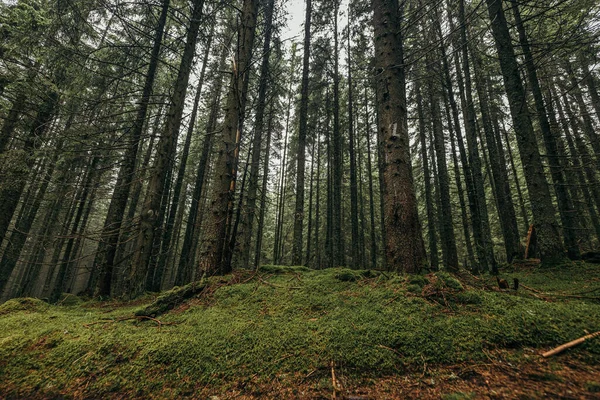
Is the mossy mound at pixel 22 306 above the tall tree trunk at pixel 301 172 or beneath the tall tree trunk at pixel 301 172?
beneath

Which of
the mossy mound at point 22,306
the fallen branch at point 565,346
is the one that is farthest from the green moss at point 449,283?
the mossy mound at point 22,306

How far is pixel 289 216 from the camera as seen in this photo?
2723 centimetres

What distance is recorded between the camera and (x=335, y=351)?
176cm

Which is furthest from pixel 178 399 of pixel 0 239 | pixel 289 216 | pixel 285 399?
pixel 289 216

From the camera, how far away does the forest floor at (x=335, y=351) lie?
4.81ft

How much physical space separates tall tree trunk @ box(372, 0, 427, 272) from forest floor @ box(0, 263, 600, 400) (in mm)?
555

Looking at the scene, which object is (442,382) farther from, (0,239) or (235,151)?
(0,239)

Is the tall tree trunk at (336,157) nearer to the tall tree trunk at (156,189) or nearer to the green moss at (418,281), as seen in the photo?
the tall tree trunk at (156,189)

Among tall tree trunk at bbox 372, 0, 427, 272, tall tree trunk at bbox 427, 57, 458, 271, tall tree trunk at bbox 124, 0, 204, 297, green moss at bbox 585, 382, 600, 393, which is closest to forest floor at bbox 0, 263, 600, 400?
green moss at bbox 585, 382, 600, 393

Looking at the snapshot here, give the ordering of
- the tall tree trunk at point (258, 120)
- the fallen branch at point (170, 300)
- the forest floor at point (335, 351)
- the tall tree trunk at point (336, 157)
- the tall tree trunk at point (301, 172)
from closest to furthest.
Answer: the forest floor at point (335, 351) < the fallen branch at point (170, 300) < the tall tree trunk at point (258, 120) < the tall tree trunk at point (301, 172) < the tall tree trunk at point (336, 157)

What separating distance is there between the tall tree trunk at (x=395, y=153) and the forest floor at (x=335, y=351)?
21.8 inches

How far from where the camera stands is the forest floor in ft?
4.81

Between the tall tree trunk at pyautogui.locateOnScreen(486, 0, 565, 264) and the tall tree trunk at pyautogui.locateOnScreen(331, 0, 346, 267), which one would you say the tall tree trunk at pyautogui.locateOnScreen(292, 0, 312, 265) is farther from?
the tall tree trunk at pyautogui.locateOnScreen(486, 0, 565, 264)

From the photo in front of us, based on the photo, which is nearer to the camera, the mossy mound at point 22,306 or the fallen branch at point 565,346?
the fallen branch at point 565,346
